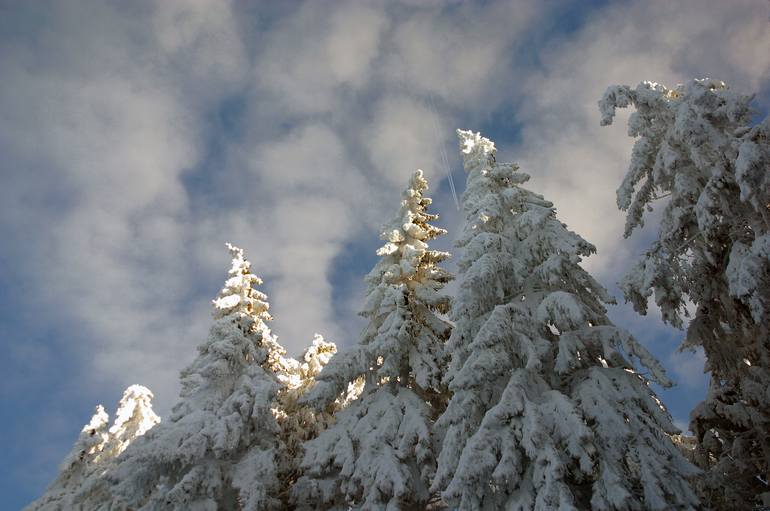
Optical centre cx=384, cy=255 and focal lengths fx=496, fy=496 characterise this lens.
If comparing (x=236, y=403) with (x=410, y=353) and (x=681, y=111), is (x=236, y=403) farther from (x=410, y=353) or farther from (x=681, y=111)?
(x=681, y=111)

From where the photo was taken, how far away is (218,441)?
624 inches

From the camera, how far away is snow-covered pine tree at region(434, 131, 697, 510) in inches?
414

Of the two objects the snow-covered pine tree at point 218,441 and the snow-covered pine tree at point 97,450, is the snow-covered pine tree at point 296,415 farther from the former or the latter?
A: the snow-covered pine tree at point 97,450

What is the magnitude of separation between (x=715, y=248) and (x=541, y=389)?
7474mm

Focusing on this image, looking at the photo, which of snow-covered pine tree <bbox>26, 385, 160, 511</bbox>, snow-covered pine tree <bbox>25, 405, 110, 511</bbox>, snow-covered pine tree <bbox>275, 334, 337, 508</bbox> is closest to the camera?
snow-covered pine tree <bbox>275, 334, 337, 508</bbox>

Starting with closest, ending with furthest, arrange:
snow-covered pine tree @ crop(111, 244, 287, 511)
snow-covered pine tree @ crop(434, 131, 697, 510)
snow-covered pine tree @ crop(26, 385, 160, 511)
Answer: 1. snow-covered pine tree @ crop(434, 131, 697, 510)
2. snow-covered pine tree @ crop(111, 244, 287, 511)
3. snow-covered pine tree @ crop(26, 385, 160, 511)

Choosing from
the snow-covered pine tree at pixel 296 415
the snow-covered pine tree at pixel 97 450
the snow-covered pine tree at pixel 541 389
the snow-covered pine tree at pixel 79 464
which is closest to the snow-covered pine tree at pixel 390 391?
the snow-covered pine tree at pixel 296 415

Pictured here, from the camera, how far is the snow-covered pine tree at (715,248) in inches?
514

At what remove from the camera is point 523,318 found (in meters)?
13.1

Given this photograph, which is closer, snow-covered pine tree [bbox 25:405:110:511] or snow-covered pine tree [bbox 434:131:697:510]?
snow-covered pine tree [bbox 434:131:697:510]

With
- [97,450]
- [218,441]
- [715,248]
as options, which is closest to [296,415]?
[218,441]

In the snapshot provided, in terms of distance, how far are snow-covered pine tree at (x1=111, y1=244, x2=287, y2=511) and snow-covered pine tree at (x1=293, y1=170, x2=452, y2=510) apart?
170 centimetres

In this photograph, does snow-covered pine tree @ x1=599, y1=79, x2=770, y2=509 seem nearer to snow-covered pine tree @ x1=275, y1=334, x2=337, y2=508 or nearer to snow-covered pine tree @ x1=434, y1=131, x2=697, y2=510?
snow-covered pine tree @ x1=434, y1=131, x2=697, y2=510

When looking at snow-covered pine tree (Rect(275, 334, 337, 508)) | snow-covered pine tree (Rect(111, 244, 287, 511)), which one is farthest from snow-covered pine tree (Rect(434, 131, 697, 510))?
snow-covered pine tree (Rect(275, 334, 337, 508))
